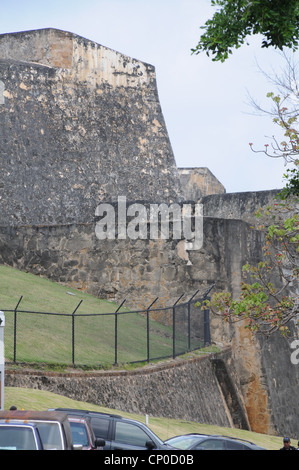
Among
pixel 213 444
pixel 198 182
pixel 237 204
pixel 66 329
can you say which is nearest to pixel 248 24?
pixel 213 444

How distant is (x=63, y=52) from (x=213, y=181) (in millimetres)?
20665

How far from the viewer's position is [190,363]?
21906 millimetres

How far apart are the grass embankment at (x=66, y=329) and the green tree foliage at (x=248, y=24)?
7.35m

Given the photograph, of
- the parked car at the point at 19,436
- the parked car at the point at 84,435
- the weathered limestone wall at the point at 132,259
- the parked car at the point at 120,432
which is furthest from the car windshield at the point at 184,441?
the weathered limestone wall at the point at 132,259

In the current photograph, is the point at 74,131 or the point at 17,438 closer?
the point at 17,438

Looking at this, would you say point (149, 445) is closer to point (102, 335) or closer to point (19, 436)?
point (19, 436)

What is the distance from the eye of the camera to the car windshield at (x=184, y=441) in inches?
518

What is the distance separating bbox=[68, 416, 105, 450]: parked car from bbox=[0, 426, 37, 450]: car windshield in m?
1.77

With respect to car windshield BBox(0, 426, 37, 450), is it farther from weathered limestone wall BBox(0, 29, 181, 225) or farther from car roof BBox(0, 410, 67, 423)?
weathered limestone wall BBox(0, 29, 181, 225)

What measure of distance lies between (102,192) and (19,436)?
22390 mm

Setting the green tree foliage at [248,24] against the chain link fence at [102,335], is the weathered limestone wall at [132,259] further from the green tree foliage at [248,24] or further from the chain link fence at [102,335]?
the green tree foliage at [248,24]

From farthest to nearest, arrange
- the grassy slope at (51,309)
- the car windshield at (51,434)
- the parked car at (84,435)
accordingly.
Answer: the grassy slope at (51,309), the parked car at (84,435), the car windshield at (51,434)

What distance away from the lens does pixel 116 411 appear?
701 inches

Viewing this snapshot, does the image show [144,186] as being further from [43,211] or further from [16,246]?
[16,246]
